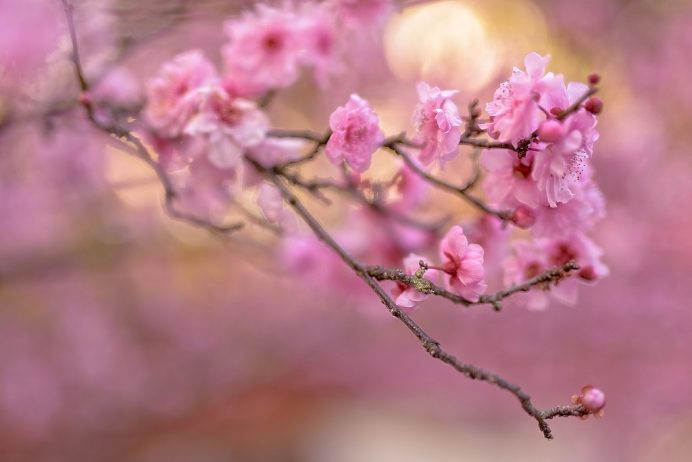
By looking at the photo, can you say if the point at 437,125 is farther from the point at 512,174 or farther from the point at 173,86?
the point at 173,86

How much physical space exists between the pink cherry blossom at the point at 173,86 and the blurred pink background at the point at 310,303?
0.26 metres

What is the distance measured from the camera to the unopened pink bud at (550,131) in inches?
39.4

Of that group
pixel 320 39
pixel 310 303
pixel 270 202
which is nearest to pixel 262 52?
pixel 320 39

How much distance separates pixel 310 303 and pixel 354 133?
12.7 ft

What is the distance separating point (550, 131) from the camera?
1.00 meters

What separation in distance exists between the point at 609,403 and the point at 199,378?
117 inches

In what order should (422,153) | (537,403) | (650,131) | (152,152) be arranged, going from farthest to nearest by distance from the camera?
(537,403), (650,131), (152,152), (422,153)

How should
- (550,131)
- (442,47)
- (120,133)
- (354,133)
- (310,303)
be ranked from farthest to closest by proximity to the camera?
(310,303) → (442,47) → (120,133) → (354,133) → (550,131)

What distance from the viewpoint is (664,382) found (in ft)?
15.7

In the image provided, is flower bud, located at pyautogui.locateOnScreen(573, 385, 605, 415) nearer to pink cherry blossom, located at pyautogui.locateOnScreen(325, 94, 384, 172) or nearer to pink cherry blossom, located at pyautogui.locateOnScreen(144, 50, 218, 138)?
pink cherry blossom, located at pyautogui.locateOnScreen(325, 94, 384, 172)

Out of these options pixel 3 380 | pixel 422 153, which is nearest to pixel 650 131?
pixel 422 153

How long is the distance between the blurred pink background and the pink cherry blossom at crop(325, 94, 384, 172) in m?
0.61

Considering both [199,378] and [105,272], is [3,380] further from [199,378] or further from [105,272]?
[199,378]

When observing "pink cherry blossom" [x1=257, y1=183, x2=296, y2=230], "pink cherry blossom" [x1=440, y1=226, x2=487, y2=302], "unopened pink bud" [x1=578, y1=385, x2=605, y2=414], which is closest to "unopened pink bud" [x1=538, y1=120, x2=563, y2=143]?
"pink cherry blossom" [x1=440, y1=226, x2=487, y2=302]
